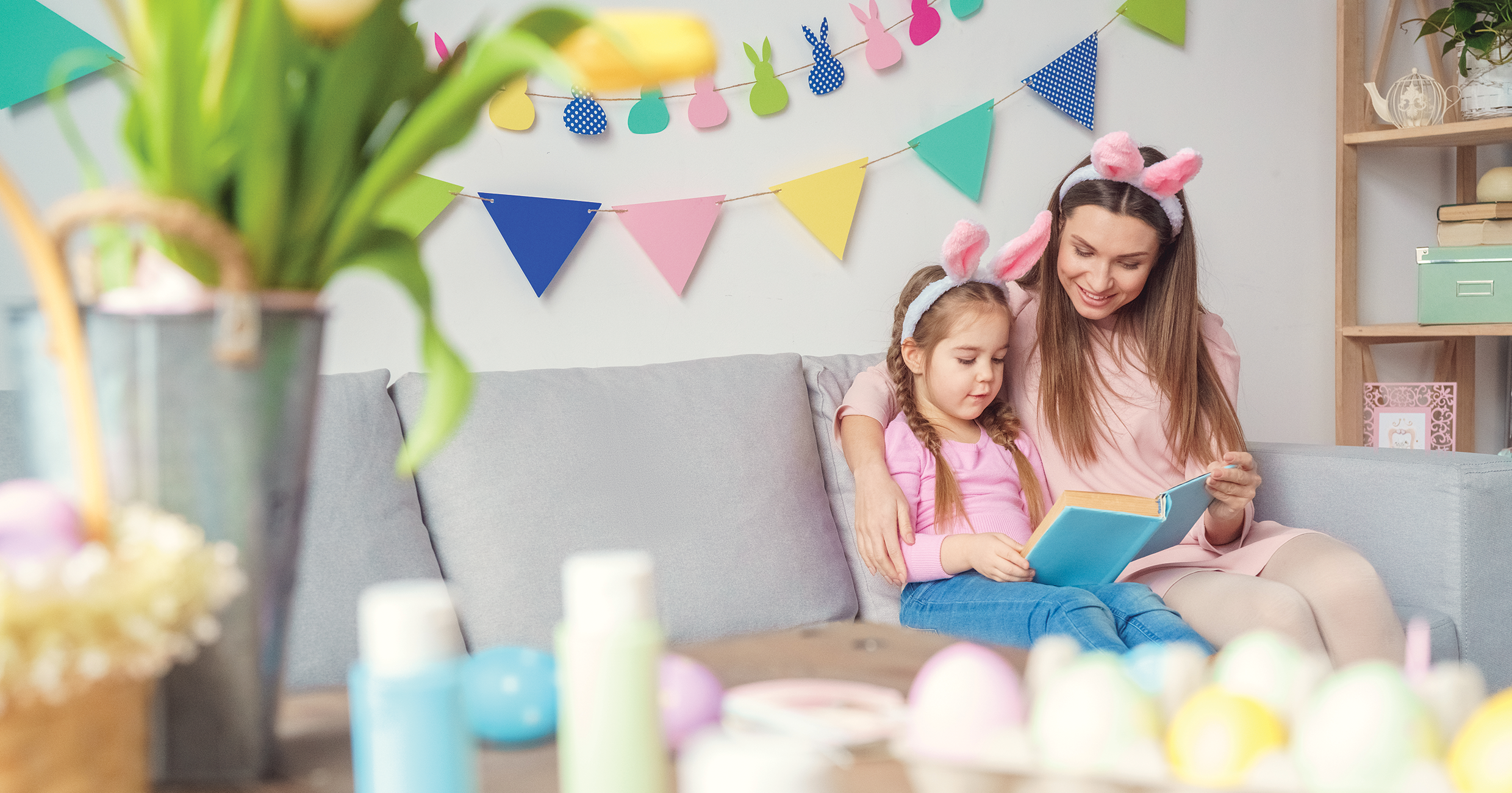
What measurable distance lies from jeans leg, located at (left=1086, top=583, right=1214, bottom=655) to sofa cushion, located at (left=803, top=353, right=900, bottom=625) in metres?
0.31

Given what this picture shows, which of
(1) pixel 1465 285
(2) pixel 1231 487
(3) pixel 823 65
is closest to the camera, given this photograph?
(2) pixel 1231 487

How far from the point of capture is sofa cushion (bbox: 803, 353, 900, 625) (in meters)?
1.63

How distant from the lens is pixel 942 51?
2.14 meters

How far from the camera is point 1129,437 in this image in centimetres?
173

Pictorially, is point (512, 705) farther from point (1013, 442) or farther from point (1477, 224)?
point (1477, 224)

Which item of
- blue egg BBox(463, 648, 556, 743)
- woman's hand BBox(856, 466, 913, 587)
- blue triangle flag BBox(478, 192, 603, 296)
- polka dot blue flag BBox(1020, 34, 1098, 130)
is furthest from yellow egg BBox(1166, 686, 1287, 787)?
polka dot blue flag BBox(1020, 34, 1098, 130)

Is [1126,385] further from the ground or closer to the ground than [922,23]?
closer to the ground

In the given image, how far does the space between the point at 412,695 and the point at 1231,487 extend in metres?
1.44

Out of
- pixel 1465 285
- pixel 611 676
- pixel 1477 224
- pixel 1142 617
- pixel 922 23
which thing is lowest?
pixel 1142 617

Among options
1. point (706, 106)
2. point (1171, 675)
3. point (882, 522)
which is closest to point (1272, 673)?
point (1171, 675)

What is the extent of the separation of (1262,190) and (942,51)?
3.02 ft

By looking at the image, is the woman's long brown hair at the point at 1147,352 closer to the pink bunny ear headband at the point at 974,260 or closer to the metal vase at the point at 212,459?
the pink bunny ear headband at the point at 974,260

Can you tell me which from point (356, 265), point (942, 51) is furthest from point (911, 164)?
point (356, 265)

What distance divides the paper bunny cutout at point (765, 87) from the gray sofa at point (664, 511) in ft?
1.74
